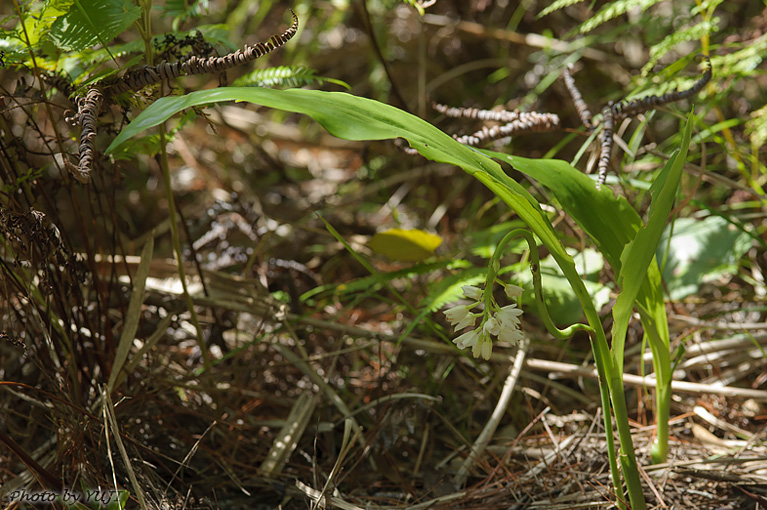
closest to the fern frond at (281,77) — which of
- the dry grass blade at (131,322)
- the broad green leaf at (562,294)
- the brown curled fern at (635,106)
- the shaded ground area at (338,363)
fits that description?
the shaded ground area at (338,363)

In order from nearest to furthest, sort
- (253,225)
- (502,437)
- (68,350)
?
(68,350) < (502,437) < (253,225)

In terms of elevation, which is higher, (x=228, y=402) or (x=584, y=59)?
(x=584, y=59)

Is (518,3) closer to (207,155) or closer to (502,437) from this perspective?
(207,155)

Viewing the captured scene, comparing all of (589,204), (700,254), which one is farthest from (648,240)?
(700,254)

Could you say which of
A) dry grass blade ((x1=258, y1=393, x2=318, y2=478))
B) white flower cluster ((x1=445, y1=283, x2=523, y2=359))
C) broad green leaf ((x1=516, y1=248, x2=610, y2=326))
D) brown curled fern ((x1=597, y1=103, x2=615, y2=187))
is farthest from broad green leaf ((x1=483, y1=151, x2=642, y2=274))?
dry grass blade ((x1=258, y1=393, x2=318, y2=478))

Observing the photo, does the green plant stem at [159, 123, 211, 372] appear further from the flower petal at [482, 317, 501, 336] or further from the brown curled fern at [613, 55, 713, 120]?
the brown curled fern at [613, 55, 713, 120]

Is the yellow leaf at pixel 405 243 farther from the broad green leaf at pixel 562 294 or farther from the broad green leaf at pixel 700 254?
the broad green leaf at pixel 700 254

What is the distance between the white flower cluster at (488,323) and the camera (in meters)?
0.76

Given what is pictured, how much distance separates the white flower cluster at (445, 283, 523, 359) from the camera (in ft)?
2.51

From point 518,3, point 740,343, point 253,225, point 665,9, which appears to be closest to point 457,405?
point 740,343

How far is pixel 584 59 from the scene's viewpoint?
2.29 m

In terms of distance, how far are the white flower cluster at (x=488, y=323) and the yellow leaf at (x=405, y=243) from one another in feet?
2.03

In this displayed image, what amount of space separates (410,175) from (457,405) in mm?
1008

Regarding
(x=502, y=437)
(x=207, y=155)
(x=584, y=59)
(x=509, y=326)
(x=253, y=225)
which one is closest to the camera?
(x=509, y=326)
